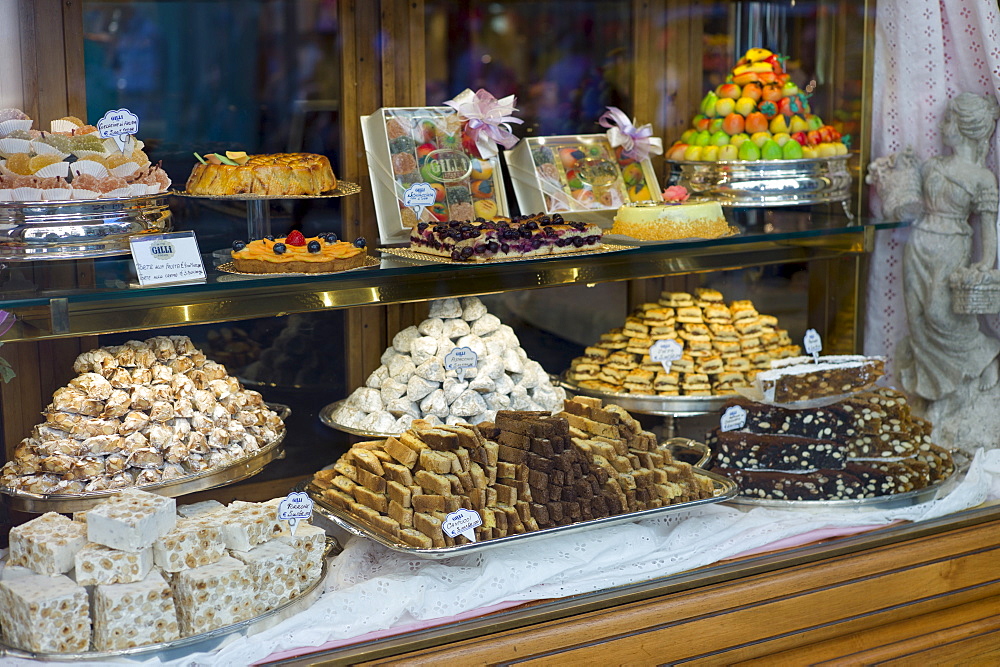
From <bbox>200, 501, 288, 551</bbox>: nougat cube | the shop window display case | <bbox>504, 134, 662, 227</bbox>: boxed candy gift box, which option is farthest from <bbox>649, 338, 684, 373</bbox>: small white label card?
<bbox>200, 501, 288, 551</bbox>: nougat cube

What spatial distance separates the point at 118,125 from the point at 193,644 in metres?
0.97

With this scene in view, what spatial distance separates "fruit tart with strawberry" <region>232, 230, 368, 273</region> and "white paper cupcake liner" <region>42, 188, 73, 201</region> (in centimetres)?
31

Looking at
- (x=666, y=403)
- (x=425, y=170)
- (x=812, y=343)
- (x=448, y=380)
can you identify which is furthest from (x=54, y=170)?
(x=812, y=343)

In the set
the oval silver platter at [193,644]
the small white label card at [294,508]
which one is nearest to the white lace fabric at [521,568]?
the oval silver platter at [193,644]

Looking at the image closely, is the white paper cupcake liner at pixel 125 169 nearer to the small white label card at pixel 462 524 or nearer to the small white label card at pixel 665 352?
the small white label card at pixel 462 524

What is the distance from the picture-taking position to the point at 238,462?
213 cm

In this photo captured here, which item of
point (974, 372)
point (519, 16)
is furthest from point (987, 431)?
point (519, 16)

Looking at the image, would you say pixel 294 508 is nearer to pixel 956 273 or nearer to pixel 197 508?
pixel 197 508

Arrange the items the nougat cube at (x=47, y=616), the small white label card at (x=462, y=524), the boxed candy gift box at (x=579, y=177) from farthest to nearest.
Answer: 1. the boxed candy gift box at (x=579, y=177)
2. the small white label card at (x=462, y=524)
3. the nougat cube at (x=47, y=616)

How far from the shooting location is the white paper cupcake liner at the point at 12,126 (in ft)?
6.52

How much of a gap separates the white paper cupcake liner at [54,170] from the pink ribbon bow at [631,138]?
1.32 m

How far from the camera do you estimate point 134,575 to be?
179 centimetres

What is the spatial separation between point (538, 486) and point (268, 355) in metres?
0.71

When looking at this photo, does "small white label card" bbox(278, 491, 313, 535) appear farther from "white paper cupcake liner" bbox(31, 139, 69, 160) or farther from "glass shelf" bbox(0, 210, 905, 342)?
"white paper cupcake liner" bbox(31, 139, 69, 160)
